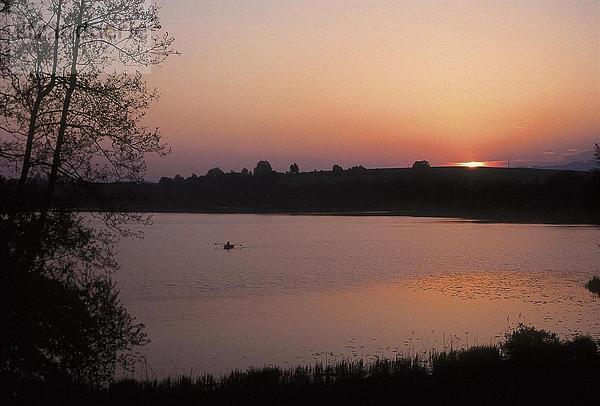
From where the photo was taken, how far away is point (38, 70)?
10.5m

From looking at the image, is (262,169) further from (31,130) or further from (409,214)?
(31,130)

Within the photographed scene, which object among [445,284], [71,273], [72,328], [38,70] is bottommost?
[445,284]

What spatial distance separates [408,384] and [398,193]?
119 metres

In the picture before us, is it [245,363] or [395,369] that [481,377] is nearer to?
[395,369]

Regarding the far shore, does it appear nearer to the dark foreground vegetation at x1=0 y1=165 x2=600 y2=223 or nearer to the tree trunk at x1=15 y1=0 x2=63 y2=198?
the dark foreground vegetation at x1=0 y1=165 x2=600 y2=223

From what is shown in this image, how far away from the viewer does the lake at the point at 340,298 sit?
1889 cm

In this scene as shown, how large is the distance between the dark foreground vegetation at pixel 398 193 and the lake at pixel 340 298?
43.4m

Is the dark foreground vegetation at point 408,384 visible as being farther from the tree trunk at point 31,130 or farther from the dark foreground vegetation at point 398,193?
the dark foreground vegetation at point 398,193

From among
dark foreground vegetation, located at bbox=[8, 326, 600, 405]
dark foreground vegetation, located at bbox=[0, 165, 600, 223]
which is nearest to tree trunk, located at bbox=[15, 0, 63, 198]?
dark foreground vegetation, located at bbox=[8, 326, 600, 405]

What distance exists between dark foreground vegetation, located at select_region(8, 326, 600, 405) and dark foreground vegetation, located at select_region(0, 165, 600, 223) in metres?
79.5

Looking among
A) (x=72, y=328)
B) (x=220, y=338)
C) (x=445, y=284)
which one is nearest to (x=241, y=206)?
(x=445, y=284)

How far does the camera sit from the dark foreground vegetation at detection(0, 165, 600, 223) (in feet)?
321

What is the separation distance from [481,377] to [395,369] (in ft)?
6.59

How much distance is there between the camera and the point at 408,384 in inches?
507
